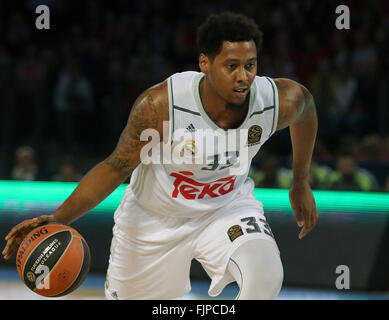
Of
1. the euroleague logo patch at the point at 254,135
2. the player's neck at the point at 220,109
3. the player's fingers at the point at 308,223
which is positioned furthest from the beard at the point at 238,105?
the player's fingers at the point at 308,223

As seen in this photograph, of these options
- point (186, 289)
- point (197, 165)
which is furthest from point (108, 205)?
point (197, 165)

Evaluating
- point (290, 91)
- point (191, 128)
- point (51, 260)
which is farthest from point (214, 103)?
point (51, 260)

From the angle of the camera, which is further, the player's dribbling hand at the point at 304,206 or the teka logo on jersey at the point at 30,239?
the player's dribbling hand at the point at 304,206

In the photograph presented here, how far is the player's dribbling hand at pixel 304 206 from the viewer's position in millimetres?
3398

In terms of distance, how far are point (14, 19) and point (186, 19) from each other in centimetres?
239

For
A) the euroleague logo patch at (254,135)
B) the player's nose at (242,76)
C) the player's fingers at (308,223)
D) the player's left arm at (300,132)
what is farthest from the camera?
the player's fingers at (308,223)

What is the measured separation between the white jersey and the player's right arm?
0.22 ft

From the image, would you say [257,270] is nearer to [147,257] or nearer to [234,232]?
[234,232]

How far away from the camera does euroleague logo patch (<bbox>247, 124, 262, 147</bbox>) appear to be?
3.03m

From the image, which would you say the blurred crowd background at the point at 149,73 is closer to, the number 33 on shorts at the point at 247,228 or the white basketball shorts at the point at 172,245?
the white basketball shorts at the point at 172,245

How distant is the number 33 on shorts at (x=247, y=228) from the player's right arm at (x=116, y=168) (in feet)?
1.77

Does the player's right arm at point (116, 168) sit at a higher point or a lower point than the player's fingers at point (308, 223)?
higher

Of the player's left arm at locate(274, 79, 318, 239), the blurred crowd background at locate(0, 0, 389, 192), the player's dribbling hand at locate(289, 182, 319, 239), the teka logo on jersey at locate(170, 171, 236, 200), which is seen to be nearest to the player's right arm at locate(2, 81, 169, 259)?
the teka logo on jersey at locate(170, 171, 236, 200)

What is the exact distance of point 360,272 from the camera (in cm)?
455
